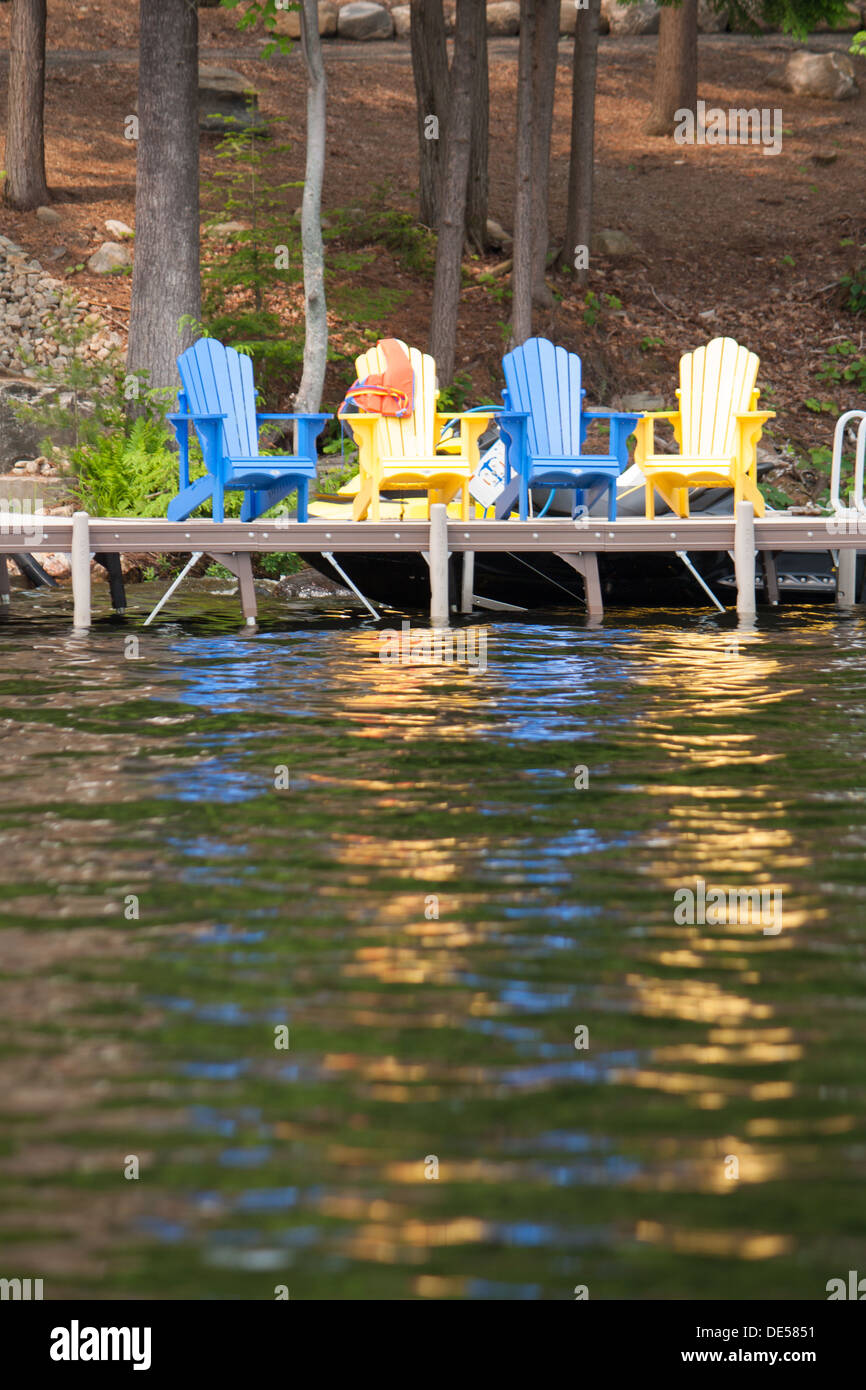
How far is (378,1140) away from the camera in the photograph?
8.90 feet

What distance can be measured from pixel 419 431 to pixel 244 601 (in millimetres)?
1510

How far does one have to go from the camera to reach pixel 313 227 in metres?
11.9

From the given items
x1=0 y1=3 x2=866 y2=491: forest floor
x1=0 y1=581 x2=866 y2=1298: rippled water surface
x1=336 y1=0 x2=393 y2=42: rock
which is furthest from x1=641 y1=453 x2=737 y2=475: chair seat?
x1=336 y1=0 x2=393 y2=42: rock

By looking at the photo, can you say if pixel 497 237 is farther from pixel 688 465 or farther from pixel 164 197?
pixel 688 465

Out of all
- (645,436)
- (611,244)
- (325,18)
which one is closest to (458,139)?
(645,436)

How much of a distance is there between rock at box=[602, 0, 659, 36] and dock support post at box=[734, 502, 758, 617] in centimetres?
1894

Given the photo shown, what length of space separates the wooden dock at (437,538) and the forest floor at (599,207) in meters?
5.66

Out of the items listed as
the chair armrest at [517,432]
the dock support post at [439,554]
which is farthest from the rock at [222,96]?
the dock support post at [439,554]

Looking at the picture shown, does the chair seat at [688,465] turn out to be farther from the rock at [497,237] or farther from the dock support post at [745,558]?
the rock at [497,237]

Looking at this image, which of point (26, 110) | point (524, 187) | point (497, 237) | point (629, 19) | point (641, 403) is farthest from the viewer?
point (629, 19)

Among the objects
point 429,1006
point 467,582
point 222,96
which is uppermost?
point 222,96

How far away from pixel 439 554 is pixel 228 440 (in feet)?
4.43

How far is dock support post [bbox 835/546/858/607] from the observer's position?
9.73 metres

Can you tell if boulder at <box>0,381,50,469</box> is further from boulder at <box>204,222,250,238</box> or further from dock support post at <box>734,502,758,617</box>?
dock support post at <box>734,502,758,617</box>
